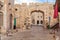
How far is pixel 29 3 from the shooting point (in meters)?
33.4

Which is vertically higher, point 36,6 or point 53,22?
point 36,6

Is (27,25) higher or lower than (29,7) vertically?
lower

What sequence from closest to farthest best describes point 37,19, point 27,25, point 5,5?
point 5,5 < point 27,25 < point 37,19

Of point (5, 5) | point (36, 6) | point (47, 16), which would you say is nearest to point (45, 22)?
point (47, 16)

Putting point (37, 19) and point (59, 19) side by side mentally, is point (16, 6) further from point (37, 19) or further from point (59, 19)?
point (37, 19)

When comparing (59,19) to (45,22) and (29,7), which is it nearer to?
(45,22)

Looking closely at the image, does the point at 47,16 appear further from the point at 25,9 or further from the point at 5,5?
the point at 5,5

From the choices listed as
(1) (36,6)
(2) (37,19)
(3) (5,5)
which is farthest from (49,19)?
(2) (37,19)

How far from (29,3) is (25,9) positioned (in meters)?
1.33

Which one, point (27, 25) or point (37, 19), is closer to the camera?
point (27, 25)

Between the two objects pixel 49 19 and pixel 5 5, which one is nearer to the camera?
pixel 5 5

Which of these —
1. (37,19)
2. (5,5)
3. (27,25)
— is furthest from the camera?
(37,19)

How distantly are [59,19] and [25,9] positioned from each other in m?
6.51

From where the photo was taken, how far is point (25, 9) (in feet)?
110
